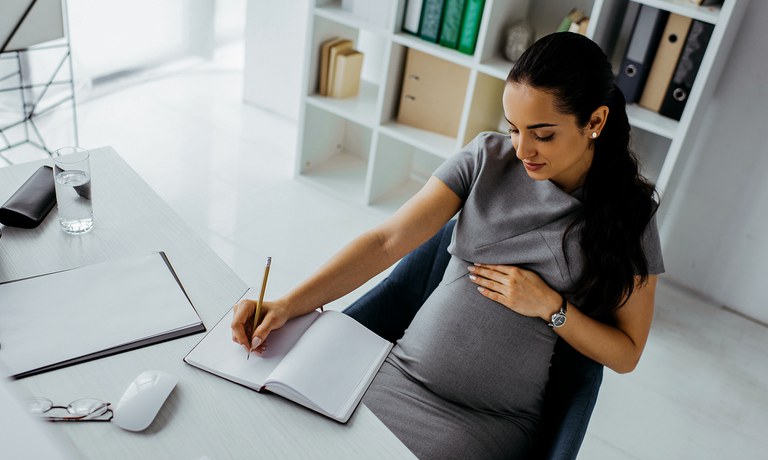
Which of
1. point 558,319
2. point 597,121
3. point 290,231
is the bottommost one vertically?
point 290,231

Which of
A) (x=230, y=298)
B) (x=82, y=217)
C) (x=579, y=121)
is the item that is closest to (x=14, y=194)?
(x=82, y=217)

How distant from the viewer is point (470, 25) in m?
2.58

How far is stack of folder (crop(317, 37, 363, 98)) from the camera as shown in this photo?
299 centimetres

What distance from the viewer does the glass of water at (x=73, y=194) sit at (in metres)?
1.36

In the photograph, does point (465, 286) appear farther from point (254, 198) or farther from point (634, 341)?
point (254, 198)

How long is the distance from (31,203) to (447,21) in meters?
1.74

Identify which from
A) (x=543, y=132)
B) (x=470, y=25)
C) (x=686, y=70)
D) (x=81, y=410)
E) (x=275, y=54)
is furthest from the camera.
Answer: (x=275, y=54)

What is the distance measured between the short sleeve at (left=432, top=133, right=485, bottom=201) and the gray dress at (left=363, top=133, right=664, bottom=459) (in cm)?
2

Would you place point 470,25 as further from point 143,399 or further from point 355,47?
point 143,399

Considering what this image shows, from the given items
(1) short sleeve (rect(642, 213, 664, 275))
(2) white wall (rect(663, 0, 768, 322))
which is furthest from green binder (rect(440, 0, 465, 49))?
(1) short sleeve (rect(642, 213, 664, 275))

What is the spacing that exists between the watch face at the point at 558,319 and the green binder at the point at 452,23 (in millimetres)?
1567

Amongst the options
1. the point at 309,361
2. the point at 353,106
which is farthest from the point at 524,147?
the point at 353,106

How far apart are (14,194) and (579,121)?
3.76ft

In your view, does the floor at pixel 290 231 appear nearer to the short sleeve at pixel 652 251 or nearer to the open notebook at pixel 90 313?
the short sleeve at pixel 652 251
